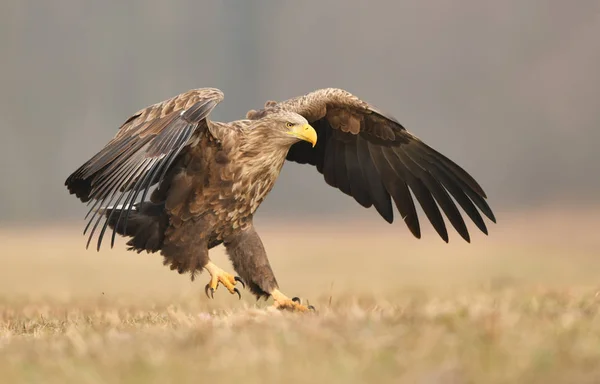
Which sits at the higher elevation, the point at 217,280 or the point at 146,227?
the point at 146,227

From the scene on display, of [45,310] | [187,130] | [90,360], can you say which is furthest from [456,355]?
[45,310]

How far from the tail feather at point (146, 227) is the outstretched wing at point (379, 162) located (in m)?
1.04

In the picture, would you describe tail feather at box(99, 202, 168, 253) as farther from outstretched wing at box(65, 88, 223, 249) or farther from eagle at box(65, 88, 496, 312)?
outstretched wing at box(65, 88, 223, 249)

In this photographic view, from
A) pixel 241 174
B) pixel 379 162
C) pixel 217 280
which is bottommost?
pixel 217 280

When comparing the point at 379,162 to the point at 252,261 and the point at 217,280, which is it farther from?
the point at 217,280

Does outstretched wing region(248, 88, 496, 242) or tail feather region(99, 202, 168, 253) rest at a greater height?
outstretched wing region(248, 88, 496, 242)

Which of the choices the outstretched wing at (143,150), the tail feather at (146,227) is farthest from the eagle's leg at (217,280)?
the outstretched wing at (143,150)

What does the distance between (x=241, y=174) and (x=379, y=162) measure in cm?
142


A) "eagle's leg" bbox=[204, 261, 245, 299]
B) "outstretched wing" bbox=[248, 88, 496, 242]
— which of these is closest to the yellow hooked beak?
"outstretched wing" bbox=[248, 88, 496, 242]

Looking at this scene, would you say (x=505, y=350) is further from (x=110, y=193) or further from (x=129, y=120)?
(x=129, y=120)

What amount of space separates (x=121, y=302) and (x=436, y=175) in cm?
291

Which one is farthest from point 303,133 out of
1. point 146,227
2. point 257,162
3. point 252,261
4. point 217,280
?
point 146,227

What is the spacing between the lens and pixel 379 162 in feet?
22.6

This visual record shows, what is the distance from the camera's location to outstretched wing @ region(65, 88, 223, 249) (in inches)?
202
